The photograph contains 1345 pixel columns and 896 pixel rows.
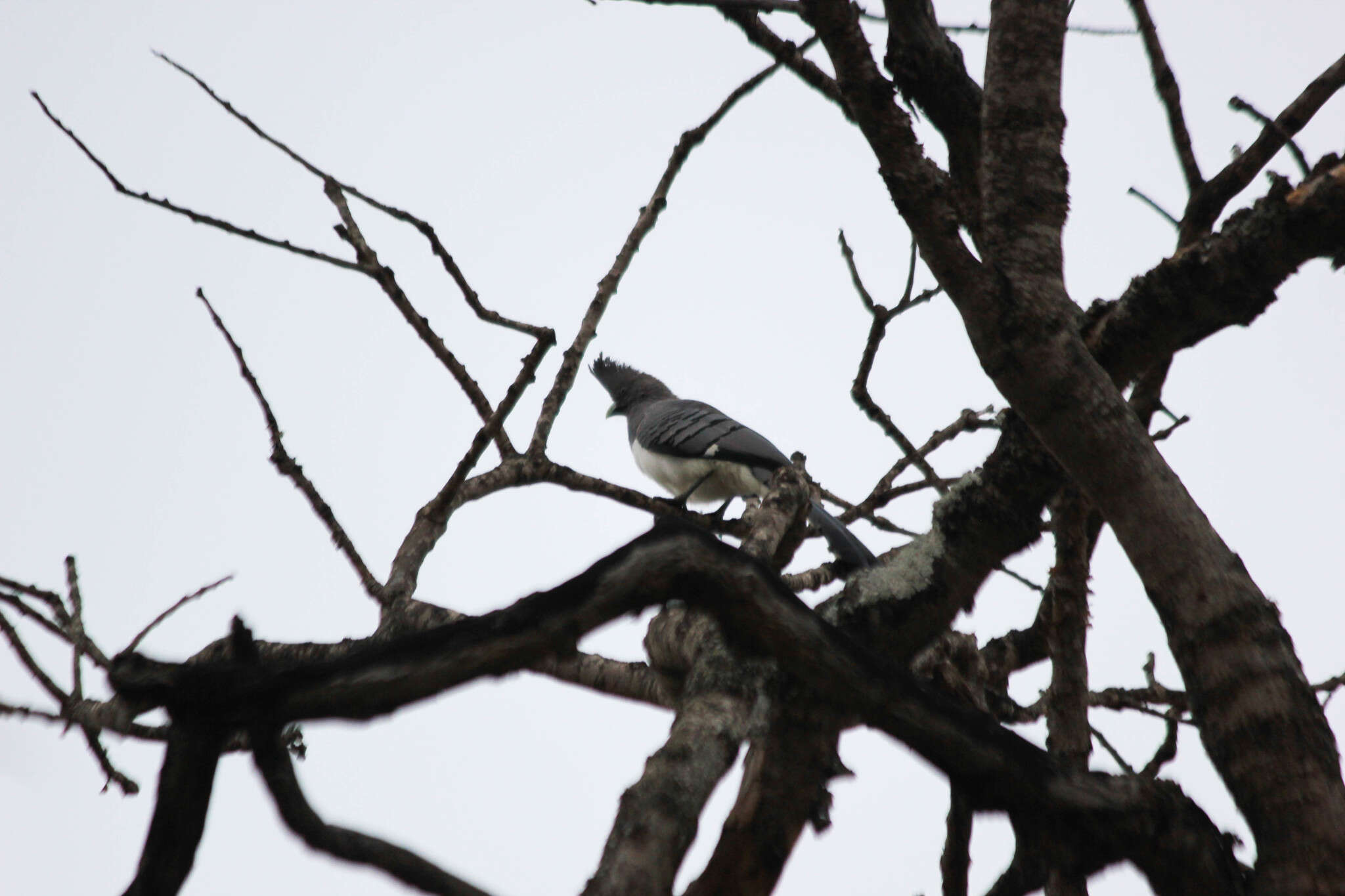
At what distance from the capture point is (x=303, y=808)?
3.10 ft

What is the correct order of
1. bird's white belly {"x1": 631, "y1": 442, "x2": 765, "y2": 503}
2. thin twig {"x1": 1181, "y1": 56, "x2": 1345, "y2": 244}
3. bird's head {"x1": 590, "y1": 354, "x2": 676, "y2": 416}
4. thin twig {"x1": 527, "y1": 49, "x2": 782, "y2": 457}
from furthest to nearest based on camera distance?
bird's head {"x1": 590, "y1": 354, "x2": 676, "y2": 416}, bird's white belly {"x1": 631, "y1": 442, "x2": 765, "y2": 503}, thin twig {"x1": 527, "y1": 49, "x2": 782, "y2": 457}, thin twig {"x1": 1181, "y1": 56, "x2": 1345, "y2": 244}

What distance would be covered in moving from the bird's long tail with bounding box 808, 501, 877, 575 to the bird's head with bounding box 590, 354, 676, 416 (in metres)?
4.15

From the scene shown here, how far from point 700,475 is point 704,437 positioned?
1.02 feet

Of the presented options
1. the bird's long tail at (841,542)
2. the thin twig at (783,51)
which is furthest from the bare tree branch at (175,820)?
the bird's long tail at (841,542)

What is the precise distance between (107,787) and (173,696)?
222cm

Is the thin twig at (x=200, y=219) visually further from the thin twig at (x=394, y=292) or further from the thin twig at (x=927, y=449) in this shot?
the thin twig at (x=927, y=449)

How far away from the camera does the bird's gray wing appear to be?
6.07 metres

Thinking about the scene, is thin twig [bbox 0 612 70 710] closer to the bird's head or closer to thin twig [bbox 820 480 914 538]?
thin twig [bbox 820 480 914 538]

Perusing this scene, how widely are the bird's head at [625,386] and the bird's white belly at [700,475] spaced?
3.05ft

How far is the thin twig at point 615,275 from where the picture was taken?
2.79 meters

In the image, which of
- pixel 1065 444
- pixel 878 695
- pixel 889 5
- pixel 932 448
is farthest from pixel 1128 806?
pixel 932 448

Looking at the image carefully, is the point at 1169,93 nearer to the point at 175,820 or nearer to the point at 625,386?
the point at 175,820

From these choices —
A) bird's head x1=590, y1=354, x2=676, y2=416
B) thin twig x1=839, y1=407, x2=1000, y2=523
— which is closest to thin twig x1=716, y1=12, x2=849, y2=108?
thin twig x1=839, y1=407, x2=1000, y2=523

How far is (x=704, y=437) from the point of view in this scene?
6.28 m
